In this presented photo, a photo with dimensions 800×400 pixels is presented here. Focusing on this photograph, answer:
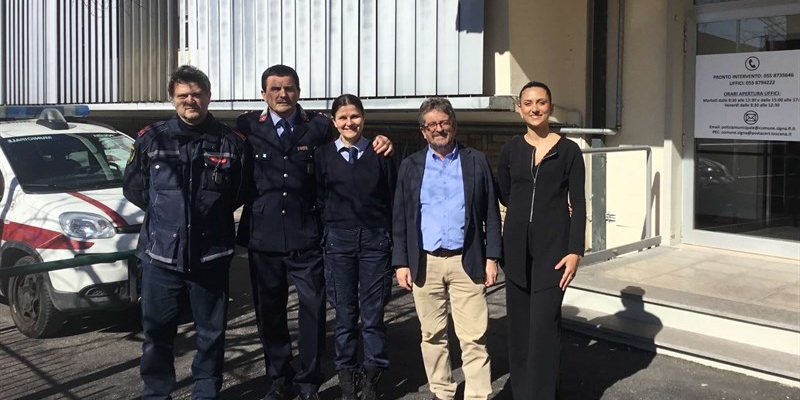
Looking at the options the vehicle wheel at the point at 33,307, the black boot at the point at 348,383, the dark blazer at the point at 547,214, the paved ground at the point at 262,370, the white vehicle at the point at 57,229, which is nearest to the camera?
the dark blazer at the point at 547,214

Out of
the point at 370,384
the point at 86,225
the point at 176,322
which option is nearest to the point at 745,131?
the point at 370,384

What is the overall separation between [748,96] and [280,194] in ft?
15.7

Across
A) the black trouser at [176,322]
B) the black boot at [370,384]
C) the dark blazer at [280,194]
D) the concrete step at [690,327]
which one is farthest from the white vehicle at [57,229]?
the concrete step at [690,327]

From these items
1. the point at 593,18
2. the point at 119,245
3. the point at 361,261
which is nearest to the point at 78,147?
the point at 119,245

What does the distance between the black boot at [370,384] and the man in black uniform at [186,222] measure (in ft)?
2.72

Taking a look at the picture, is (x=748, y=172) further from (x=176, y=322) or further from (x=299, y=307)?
(x=176, y=322)

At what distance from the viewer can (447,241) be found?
3.96 m

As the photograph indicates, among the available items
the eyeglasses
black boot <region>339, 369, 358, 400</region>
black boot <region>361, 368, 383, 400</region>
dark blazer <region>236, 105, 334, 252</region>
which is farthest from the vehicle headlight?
the eyeglasses

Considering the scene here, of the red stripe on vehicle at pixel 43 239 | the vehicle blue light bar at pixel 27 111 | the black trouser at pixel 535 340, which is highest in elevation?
the vehicle blue light bar at pixel 27 111

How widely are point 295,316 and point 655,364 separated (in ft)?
9.75

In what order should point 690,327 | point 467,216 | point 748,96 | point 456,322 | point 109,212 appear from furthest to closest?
point 748,96 → point 109,212 → point 690,327 → point 456,322 → point 467,216

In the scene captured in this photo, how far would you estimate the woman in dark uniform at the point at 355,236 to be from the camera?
4.13 m

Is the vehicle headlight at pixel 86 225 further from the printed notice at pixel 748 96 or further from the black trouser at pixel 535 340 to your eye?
the printed notice at pixel 748 96

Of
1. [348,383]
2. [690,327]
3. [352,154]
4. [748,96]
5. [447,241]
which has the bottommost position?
[348,383]
